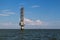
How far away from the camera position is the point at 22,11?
4378cm

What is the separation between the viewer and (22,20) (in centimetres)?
4381

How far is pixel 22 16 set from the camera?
43.7 meters

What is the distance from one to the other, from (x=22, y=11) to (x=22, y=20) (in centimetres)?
210

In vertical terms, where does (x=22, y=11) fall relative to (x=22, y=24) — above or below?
above

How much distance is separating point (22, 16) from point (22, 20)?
3.09 ft

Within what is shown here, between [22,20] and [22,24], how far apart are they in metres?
1.18

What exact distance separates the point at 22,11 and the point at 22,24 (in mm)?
3095

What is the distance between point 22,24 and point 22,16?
1.94 metres

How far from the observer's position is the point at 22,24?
1695 inches

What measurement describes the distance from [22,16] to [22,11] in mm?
1173
